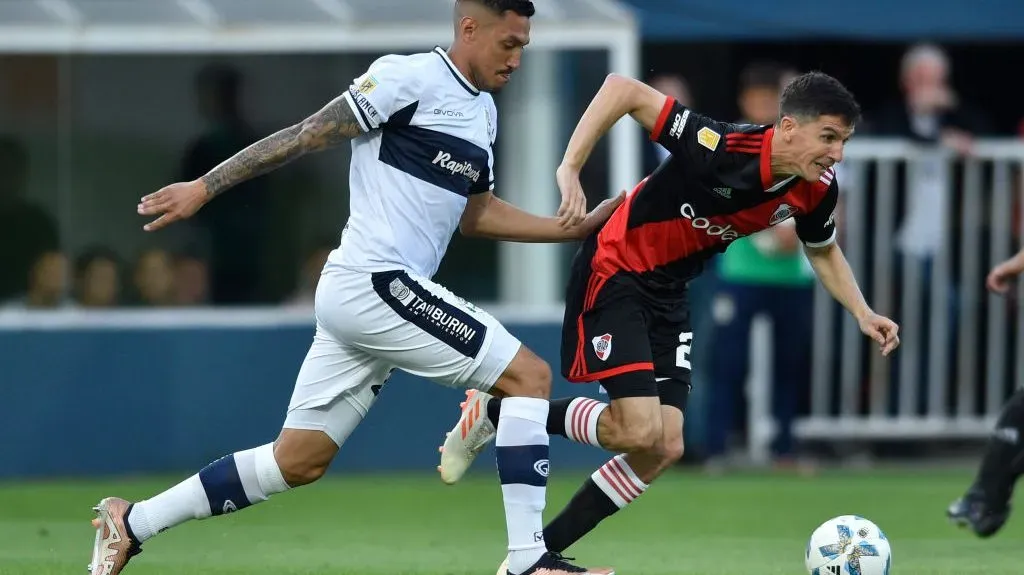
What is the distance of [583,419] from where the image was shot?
733 centimetres

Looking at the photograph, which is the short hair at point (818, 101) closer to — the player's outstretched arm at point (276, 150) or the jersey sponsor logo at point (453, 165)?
the jersey sponsor logo at point (453, 165)

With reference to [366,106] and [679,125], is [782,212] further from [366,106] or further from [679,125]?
[366,106]

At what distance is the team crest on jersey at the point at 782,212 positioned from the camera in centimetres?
724

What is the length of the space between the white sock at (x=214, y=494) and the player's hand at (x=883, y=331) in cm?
234

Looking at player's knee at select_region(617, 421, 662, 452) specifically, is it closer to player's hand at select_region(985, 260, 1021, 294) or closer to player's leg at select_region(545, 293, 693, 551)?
player's leg at select_region(545, 293, 693, 551)

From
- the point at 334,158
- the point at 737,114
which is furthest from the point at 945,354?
the point at 334,158

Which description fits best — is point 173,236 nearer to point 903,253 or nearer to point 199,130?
point 199,130

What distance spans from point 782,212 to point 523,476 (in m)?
1.60

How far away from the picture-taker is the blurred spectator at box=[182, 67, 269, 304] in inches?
471

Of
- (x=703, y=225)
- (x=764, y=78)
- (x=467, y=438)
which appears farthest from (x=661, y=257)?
(x=764, y=78)

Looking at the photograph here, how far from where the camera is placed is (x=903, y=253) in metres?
12.5

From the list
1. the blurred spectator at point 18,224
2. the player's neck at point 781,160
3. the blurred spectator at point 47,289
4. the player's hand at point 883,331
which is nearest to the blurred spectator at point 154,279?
the blurred spectator at point 47,289

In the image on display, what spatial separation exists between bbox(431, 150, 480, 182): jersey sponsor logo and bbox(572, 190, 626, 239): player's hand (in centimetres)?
71

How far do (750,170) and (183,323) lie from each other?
18.7 ft
